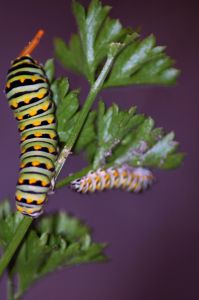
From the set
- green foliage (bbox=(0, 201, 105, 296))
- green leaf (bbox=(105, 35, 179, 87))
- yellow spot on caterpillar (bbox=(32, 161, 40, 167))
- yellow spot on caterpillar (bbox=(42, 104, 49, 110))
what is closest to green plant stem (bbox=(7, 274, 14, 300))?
green foliage (bbox=(0, 201, 105, 296))

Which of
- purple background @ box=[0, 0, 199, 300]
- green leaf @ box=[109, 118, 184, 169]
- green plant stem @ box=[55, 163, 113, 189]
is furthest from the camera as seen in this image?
purple background @ box=[0, 0, 199, 300]

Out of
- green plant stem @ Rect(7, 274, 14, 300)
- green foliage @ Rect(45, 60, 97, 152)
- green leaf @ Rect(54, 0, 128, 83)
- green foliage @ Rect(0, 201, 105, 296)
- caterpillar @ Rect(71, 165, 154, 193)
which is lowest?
green plant stem @ Rect(7, 274, 14, 300)

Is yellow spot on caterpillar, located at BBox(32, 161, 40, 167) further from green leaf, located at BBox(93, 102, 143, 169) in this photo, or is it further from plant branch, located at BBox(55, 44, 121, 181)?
green leaf, located at BBox(93, 102, 143, 169)

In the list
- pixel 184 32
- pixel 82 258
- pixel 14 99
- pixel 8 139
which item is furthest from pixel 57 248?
pixel 184 32

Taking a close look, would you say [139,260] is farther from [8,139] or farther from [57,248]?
[57,248]

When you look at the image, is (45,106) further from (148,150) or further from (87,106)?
(148,150)

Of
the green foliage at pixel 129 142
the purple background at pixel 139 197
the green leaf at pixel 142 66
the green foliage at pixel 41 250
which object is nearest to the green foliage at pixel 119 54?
the green leaf at pixel 142 66

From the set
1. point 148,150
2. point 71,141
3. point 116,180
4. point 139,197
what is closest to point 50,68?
point 71,141
